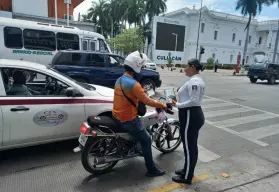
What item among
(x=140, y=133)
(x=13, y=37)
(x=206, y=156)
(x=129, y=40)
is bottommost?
(x=206, y=156)

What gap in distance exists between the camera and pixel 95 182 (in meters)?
3.41

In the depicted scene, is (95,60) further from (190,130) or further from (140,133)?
(190,130)

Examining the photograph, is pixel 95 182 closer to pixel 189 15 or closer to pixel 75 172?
pixel 75 172

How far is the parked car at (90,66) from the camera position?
8836 millimetres

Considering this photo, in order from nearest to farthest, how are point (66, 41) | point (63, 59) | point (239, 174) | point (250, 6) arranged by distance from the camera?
point (239, 174), point (63, 59), point (66, 41), point (250, 6)

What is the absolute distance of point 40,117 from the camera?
3.69 meters

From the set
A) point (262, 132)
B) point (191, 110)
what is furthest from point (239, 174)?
point (262, 132)

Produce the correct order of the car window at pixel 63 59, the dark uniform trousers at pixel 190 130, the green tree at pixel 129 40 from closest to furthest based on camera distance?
the dark uniform trousers at pixel 190 130
the car window at pixel 63 59
the green tree at pixel 129 40

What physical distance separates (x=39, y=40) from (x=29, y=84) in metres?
8.79


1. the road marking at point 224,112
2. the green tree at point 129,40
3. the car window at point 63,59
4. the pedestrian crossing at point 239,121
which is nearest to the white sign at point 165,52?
the green tree at point 129,40

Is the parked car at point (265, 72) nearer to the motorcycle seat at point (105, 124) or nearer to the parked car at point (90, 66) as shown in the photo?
the parked car at point (90, 66)

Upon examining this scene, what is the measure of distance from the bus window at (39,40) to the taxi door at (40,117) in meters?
9.44

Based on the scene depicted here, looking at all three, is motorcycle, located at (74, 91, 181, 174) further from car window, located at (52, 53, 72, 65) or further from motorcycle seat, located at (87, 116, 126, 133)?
car window, located at (52, 53, 72, 65)

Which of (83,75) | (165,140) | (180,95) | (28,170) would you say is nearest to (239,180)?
(165,140)
